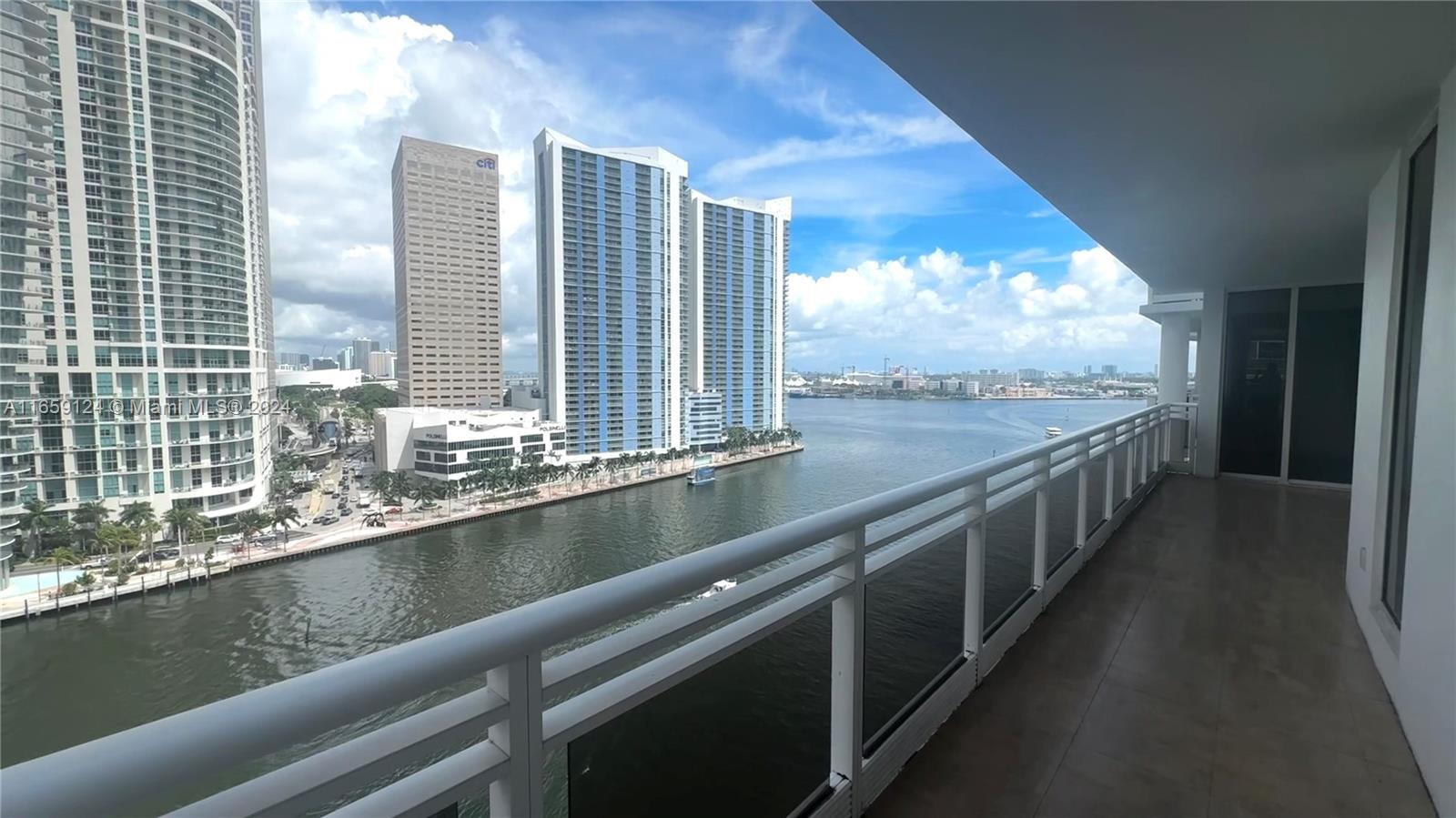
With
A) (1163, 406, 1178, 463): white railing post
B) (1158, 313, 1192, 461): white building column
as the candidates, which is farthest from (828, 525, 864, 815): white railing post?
(1158, 313, 1192, 461): white building column

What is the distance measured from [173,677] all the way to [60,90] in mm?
10030

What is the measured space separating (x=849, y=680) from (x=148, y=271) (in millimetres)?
11424

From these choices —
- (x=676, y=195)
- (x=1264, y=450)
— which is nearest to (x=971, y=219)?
(x=676, y=195)

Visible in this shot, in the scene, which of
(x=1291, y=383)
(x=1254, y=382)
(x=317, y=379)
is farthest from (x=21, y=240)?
(x=1291, y=383)

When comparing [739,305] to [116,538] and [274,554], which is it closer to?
[274,554]

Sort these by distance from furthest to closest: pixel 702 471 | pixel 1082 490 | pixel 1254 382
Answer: pixel 702 471, pixel 1254 382, pixel 1082 490

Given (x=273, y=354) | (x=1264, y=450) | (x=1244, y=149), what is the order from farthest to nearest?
(x=273, y=354) < (x=1264, y=450) < (x=1244, y=149)

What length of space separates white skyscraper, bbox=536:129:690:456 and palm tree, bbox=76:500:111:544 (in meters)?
11.0

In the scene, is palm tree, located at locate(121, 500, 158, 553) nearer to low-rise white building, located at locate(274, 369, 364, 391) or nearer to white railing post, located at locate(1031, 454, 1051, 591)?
low-rise white building, located at locate(274, 369, 364, 391)

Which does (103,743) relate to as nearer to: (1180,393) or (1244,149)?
(1244,149)

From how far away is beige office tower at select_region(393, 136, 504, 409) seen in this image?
1434 cm

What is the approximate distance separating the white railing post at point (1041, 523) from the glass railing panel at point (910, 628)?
0.93m

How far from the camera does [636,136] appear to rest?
1323 inches

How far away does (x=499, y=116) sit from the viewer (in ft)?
66.8
